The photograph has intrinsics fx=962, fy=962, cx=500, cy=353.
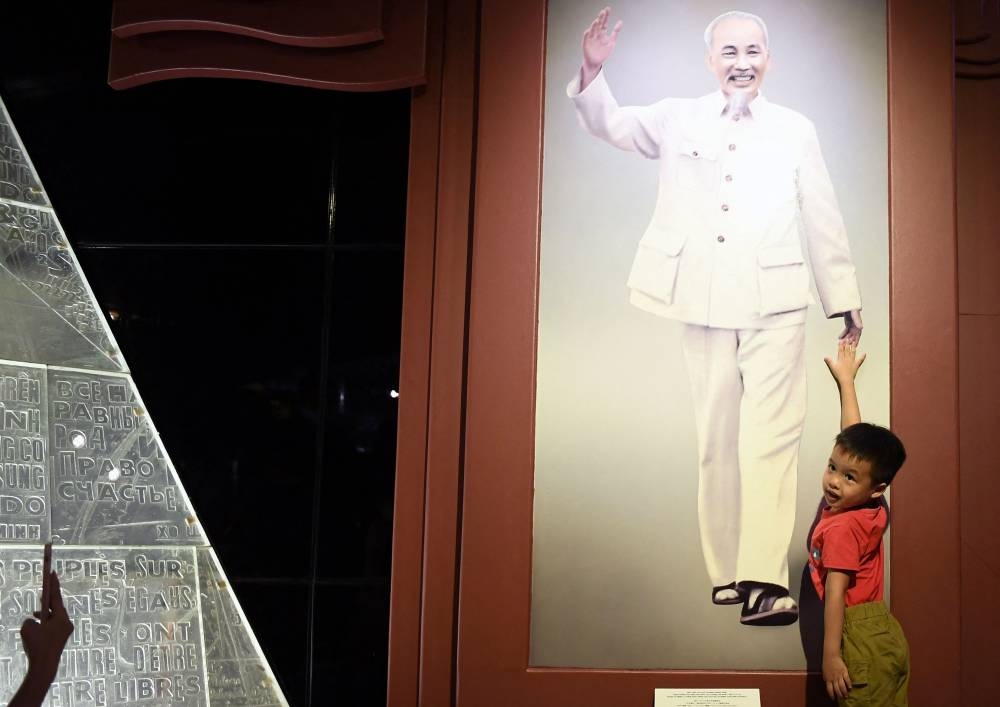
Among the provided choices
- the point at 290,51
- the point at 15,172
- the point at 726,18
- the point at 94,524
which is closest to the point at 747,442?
the point at 726,18

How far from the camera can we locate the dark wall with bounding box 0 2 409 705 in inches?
97.5

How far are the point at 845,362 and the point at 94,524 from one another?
1.85m

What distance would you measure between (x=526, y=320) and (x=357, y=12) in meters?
0.83

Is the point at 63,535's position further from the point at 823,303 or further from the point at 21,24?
the point at 823,303

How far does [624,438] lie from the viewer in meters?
2.23

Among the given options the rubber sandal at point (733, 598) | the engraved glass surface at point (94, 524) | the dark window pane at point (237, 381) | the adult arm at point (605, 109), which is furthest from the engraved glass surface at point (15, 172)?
the rubber sandal at point (733, 598)

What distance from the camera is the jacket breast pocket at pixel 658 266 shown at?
225 centimetres

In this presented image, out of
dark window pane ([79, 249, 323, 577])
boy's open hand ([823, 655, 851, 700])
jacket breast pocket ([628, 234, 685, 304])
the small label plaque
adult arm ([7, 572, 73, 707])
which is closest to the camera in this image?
adult arm ([7, 572, 73, 707])

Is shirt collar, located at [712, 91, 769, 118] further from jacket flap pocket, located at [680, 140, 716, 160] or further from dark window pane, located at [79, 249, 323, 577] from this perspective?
dark window pane, located at [79, 249, 323, 577]

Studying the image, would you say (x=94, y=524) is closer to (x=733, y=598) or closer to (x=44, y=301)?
(x=44, y=301)

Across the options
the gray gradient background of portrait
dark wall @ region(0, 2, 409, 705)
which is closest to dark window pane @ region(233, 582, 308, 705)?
dark wall @ region(0, 2, 409, 705)

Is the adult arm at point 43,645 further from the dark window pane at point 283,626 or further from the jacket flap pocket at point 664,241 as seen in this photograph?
the jacket flap pocket at point 664,241

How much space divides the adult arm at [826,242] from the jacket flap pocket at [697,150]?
0.21 meters

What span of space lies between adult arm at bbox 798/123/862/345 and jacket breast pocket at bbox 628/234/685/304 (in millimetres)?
307
